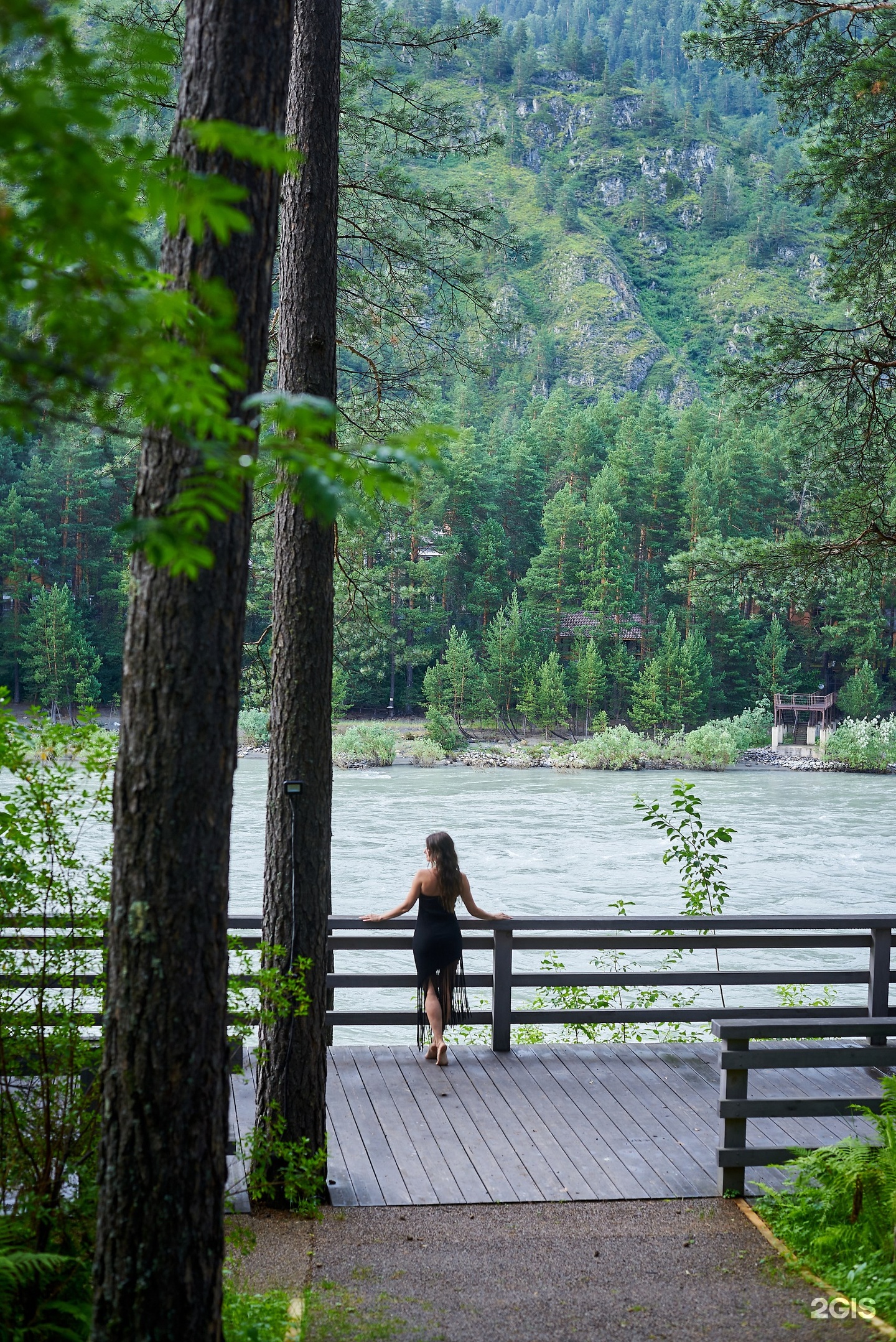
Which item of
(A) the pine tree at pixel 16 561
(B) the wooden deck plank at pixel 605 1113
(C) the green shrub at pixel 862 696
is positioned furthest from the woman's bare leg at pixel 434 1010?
(C) the green shrub at pixel 862 696

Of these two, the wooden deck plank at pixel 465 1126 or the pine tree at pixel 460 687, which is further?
the pine tree at pixel 460 687

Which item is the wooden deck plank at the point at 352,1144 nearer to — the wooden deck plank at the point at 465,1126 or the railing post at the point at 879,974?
the wooden deck plank at the point at 465,1126

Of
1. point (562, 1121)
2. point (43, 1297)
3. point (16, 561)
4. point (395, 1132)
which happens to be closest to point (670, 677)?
point (16, 561)

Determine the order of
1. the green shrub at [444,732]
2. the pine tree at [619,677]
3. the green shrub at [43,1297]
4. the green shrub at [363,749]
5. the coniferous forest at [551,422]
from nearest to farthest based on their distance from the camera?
the green shrub at [43,1297], the coniferous forest at [551,422], the green shrub at [363,749], the green shrub at [444,732], the pine tree at [619,677]

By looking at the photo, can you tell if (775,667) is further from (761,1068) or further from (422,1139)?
(761,1068)

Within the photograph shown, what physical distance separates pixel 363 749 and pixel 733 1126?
1168 inches

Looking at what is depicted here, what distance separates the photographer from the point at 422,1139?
484cm

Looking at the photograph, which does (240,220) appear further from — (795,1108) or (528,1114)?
(528,1114)

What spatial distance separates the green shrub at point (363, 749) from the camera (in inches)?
1313

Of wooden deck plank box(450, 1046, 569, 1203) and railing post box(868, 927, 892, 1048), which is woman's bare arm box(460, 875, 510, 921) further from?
railing post box(868, 927, 892, 1048)

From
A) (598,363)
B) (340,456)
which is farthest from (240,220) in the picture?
(598,363)

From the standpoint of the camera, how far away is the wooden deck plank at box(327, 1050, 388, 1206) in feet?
14.3

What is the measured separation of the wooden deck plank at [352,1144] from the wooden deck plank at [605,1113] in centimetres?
94

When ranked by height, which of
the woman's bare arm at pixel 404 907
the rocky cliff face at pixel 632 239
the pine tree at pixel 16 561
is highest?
the rocky cliff face at pixel 632 239
